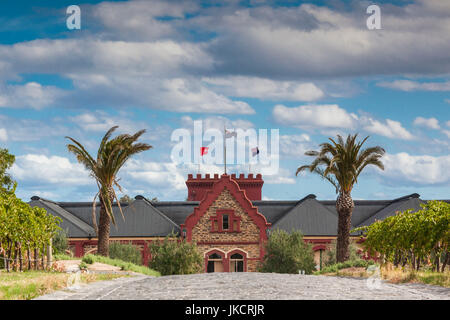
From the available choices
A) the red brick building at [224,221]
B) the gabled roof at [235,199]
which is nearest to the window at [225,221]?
the red brick building at [224,221]

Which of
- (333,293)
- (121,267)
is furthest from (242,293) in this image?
(121,267)

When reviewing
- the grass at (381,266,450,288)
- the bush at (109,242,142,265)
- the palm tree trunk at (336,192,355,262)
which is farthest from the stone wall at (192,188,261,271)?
the grass at (381,266,450,288)

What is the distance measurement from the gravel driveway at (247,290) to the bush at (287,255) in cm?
2377

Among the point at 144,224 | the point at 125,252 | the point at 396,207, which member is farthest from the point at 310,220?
the point at 125,252

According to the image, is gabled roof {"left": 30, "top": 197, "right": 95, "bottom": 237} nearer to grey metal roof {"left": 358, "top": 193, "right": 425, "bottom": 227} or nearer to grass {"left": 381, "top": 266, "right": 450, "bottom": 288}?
grey metal roof {"left": 358, "top": 193, "right": 425, "bottom": 227}

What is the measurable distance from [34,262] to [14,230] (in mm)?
2014

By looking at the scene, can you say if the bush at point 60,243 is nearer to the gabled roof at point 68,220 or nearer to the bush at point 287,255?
the gabled roof at point 68,220

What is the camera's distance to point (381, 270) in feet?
76.2

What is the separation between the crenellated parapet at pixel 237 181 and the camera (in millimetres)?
61125

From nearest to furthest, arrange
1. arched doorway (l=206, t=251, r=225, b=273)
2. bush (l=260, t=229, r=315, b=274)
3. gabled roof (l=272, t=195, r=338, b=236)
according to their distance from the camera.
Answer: bush (l=260, t=229, r=315, b=274) < arched doorway (l=206, t=251, r=225, b=273) < gabled roof (l=272, t=195, r=338, b=236)

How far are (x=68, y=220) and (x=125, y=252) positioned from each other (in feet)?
31.8

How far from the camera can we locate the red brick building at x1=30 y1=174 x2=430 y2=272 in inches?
1925

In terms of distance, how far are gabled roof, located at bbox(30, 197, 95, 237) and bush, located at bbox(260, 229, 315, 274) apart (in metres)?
17.5
